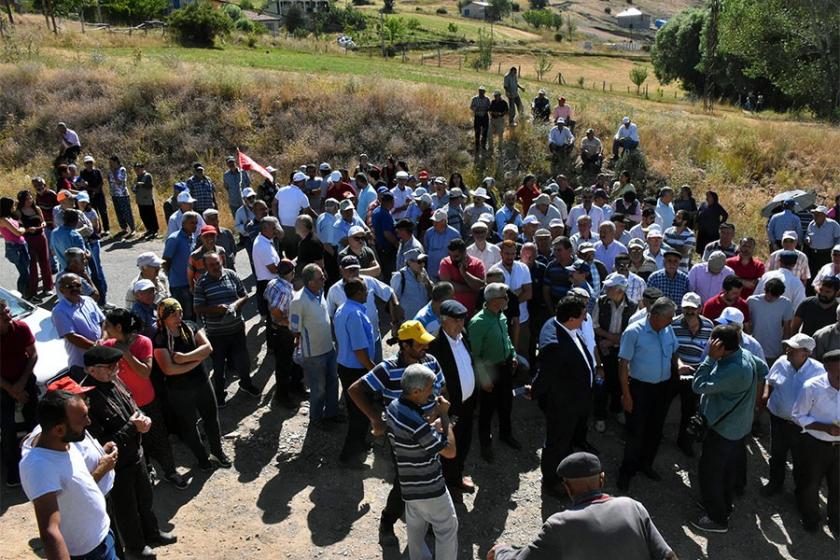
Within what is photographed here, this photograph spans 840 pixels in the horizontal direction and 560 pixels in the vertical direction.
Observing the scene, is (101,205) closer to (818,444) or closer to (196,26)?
(818,444)

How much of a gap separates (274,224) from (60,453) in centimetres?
491

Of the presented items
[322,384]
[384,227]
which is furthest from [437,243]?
[322,384]

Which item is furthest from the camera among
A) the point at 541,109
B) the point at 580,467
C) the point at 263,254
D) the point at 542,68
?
the point at 542,68

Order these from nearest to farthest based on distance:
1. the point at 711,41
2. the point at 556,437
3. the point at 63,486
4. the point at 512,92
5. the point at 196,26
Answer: the point at 63,486
the point at 556,437
the point at 512,92
the point at 196,26
the point at 711,41

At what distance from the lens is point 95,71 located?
24062 mm

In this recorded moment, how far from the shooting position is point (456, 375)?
5641 millimetres

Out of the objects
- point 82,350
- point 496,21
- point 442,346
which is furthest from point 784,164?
point 496,21

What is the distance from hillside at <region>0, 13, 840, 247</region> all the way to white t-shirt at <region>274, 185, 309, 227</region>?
957 centimetres

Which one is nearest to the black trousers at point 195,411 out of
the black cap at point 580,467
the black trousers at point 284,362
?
the black trousers at point 284,362

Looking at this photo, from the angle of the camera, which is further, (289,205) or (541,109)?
(541,109)

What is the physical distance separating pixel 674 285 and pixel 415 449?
458 cm

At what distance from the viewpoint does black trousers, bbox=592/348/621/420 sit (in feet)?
23.7

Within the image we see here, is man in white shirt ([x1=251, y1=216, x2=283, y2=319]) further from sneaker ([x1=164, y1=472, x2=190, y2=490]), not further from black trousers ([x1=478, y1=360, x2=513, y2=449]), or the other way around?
black trousers ([x1=478, y1=360, x2=513, y2=449])

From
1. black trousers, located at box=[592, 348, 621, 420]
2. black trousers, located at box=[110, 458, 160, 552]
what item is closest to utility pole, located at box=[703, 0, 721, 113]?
black trousers, located at box=[592, 348, 621, 420]
